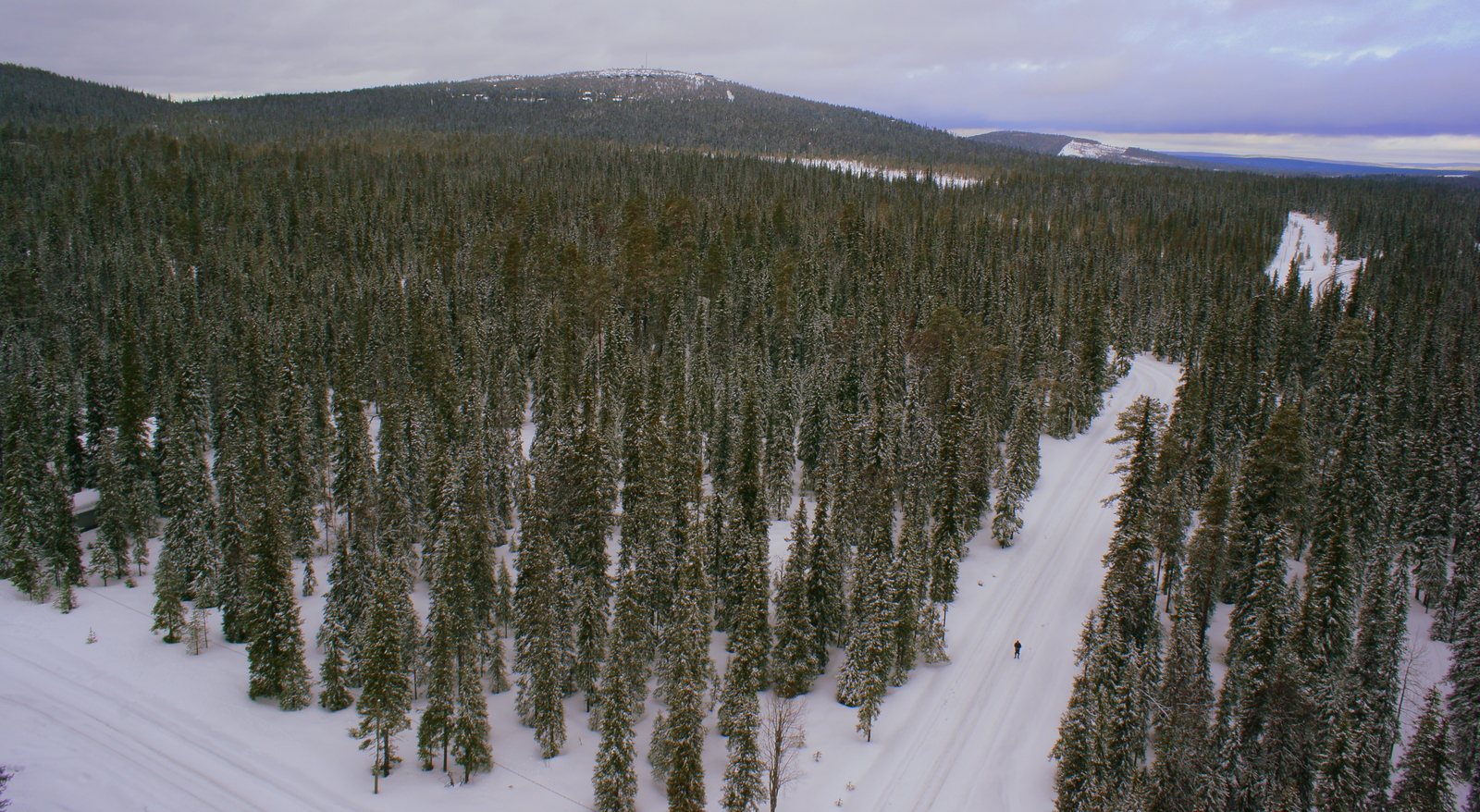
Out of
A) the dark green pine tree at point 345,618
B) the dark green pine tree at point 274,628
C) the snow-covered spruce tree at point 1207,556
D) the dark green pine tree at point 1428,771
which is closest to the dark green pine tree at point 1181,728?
the snow-covered spruce tree at point 1207,556

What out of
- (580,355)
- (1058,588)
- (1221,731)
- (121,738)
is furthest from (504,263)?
(1221,731)

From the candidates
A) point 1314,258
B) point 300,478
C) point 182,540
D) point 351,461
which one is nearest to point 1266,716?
point 351,461

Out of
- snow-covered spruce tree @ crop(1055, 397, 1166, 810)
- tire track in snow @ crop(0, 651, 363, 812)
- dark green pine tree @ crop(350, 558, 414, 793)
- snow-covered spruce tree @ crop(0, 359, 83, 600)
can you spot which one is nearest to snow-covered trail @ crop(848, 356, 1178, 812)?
snow-covered spruce tree @ crop(1055, 397, 1166, 810)

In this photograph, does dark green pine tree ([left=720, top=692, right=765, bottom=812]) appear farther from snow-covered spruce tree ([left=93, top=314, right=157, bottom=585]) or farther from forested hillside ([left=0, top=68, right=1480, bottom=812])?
snow-covered spruce tree ([left=93, top=314, right=157, bottom=585])

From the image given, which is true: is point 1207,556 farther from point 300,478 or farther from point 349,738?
point 300,478

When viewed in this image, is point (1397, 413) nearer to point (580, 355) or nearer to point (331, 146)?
point (580, 355)

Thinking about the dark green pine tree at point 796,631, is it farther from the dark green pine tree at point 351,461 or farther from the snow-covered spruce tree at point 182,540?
the snow-covered spruce tree at point 182,540
